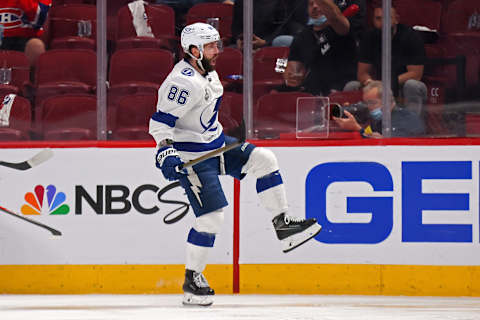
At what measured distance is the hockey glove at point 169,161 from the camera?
17.4 feet

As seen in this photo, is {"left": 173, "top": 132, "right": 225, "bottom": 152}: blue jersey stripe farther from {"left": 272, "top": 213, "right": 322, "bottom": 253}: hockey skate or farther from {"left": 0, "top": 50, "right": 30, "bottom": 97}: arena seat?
{"left": 0, "top": 50, "right": 30, "bottom": 97}: arena seat

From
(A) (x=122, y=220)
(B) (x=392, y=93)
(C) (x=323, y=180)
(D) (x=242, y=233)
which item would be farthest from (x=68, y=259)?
(B) (x=392, y=93)

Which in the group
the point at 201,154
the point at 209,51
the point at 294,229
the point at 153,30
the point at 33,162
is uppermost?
the point at 153,30

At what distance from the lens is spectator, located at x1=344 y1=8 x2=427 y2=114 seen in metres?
6.36

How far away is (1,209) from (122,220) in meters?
0.78

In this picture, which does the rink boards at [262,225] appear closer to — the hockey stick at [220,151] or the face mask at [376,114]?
the face mask at [376,114]

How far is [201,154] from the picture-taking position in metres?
5.59

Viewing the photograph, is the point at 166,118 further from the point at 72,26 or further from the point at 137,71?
the point at 72,26

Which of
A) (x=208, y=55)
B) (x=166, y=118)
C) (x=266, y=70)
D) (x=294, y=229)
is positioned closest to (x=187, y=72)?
(x=208, y=55)

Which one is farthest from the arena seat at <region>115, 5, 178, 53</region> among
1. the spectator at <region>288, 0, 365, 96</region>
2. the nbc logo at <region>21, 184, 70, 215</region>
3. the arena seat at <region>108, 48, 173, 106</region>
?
the nbc logo at <region>21, 184, 70, 215</region>

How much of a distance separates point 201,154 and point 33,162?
1.46 meters

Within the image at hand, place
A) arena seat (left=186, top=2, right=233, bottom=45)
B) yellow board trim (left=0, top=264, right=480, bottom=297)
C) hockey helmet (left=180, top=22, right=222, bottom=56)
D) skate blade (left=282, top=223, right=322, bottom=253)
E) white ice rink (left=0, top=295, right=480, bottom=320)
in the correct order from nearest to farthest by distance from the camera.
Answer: white ice rink (left=0, top=295, right=480, bottom=320), skate blade (left=282, top=223, right=322, bottom=253), hockey helmet (left=180, top=22, right=222, bottom=56), yellow board trim (left=0, top=264, right=480, bottom=297), arena seat (left=186, top=2, right=233, bottom=45)

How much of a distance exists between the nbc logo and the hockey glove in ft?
4.56

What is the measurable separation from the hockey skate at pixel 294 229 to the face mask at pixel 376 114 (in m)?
1.22
